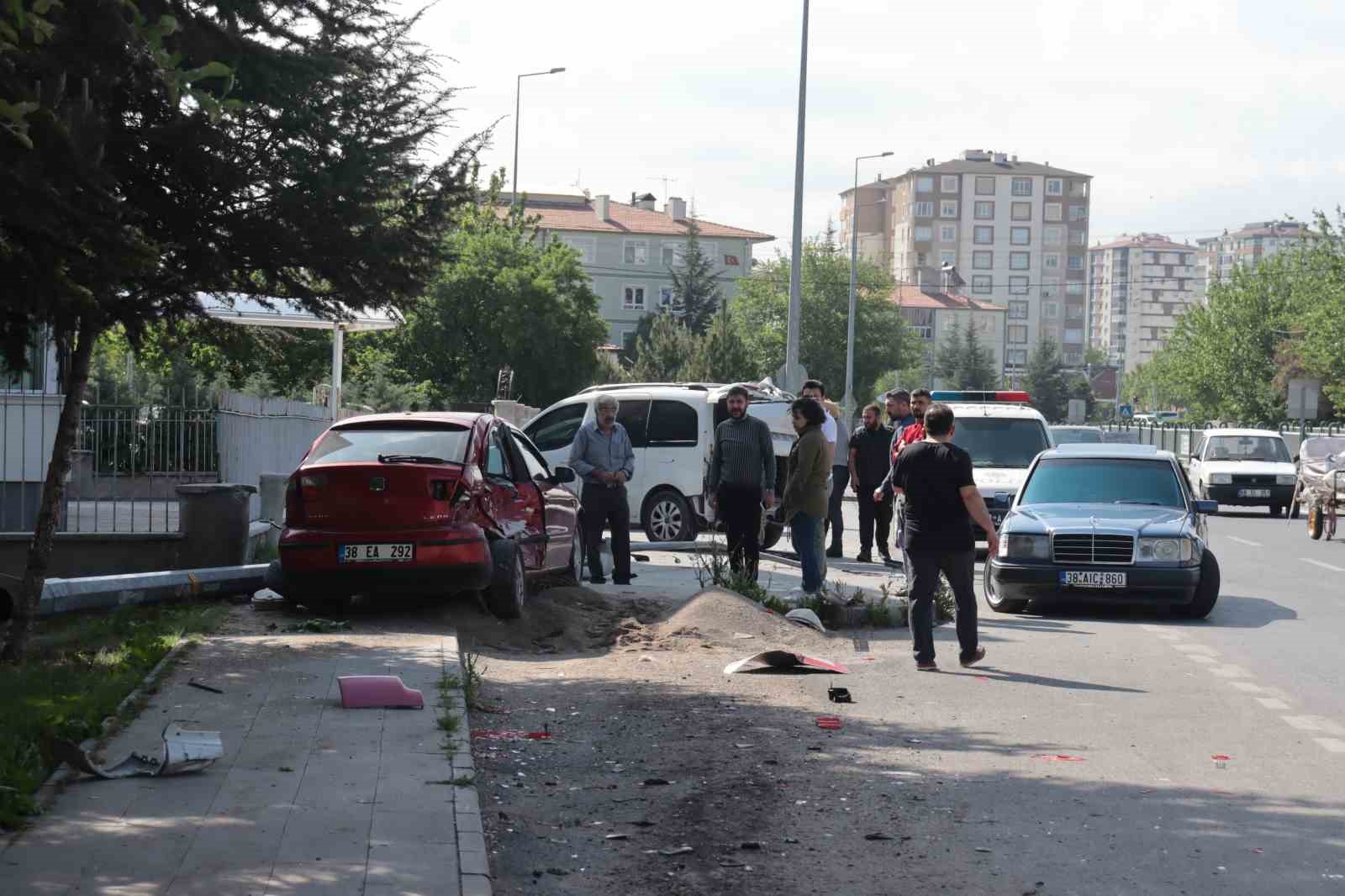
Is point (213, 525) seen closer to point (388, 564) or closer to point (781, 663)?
point (388, 564)

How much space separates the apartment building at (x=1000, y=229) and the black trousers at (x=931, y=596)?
171 meters

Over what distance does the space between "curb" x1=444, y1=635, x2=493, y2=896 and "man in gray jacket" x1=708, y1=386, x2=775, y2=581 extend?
6827mm

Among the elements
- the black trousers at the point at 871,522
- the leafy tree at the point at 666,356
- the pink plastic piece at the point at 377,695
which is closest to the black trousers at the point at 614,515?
the black trousers at the point at 871,522

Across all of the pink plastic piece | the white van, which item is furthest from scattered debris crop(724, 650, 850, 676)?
the white van

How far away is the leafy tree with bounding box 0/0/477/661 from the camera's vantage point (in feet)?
27.0

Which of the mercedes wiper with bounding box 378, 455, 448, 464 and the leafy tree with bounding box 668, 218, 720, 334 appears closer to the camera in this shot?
the mercedes wiper with bounding box 378, 455, 448, 464

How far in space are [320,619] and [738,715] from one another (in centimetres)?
419

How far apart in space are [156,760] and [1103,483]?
1182 centimetres

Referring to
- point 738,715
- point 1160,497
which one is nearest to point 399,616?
point 738,715

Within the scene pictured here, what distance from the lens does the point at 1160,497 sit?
1691 centimetres

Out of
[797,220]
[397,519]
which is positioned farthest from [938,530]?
[797,220]

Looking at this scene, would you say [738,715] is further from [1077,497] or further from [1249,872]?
[1077,497]

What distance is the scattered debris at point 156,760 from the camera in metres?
7.01

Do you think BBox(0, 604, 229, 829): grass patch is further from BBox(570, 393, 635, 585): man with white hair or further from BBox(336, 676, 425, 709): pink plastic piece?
BBox(570, 393, 635, 585): man with white hair
